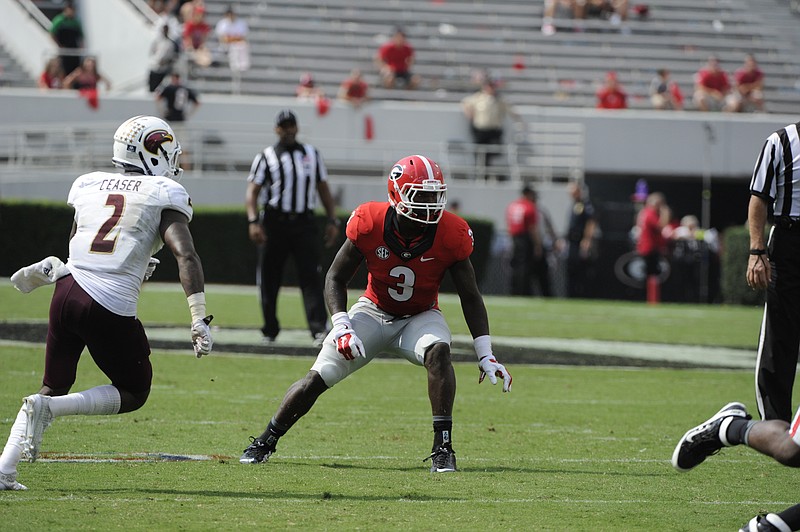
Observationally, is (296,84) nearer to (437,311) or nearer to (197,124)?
(197,124)

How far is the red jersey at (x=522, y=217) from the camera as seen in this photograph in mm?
20266

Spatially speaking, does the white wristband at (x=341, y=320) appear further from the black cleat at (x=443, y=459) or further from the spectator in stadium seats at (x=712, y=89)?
the spectator in stadium seats at (x=712, y=89)

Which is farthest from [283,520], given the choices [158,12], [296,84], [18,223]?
[158,12]

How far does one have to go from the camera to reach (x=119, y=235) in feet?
18.0

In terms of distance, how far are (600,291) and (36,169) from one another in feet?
31.5

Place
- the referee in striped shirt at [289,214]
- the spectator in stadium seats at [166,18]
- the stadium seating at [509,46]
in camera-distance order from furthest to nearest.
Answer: the stadium seating at [509,46], the spectator in stadium seats at [166,18], the referee in striped shirt at [289,214]

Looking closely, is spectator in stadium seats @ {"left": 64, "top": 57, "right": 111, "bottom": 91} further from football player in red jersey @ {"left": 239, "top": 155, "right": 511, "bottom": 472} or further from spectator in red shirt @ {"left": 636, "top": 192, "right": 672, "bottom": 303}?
football player in red jersey @ {"left": 239, "top": 155, "right": 511, "bottom": 472}

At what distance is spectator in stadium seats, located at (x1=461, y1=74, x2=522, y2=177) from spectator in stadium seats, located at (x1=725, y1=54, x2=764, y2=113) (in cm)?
481

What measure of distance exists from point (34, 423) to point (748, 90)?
22.9 meters

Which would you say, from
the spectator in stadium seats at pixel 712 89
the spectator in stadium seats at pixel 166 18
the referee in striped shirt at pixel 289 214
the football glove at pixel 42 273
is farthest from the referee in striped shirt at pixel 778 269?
the spectator in stadium seats at pixel 712 89

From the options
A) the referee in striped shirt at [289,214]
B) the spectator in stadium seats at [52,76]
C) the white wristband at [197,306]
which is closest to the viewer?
the white wristband at [197,306]

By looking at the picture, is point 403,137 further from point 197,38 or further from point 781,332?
point 781,332

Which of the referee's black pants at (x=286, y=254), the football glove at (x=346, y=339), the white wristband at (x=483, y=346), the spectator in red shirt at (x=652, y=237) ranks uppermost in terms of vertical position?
the football glove at (x=346, y=339)

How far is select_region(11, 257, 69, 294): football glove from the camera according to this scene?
5547 millimetres
